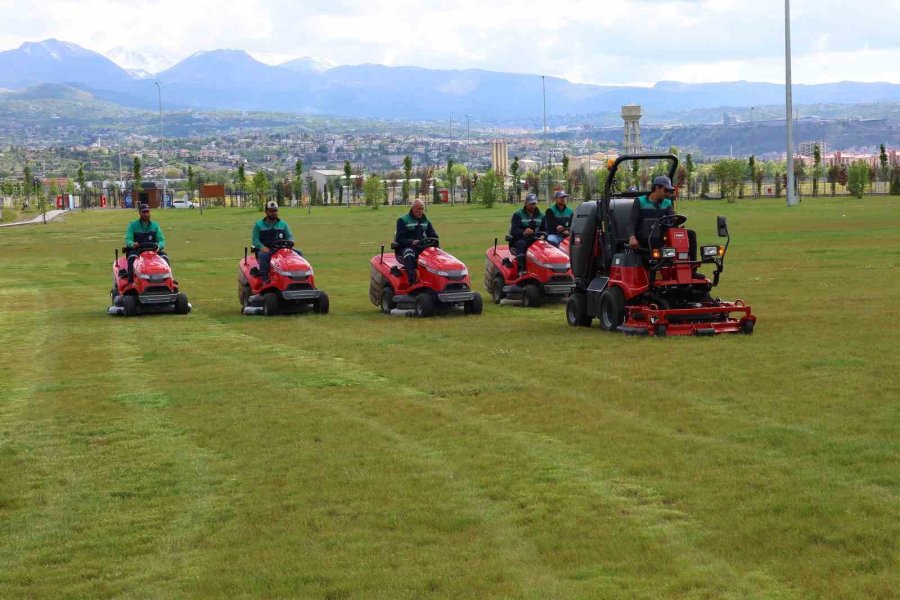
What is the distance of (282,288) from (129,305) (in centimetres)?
294

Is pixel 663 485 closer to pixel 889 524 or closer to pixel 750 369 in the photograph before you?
pixel 889 524

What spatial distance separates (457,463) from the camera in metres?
10.5

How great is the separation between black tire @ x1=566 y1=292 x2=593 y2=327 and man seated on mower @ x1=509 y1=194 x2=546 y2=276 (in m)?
4.56

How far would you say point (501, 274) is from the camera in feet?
85.0

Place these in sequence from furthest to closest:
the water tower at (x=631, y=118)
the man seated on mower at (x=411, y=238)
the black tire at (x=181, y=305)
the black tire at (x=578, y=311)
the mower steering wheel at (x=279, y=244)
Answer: the water tower at (x=631, y=118) < the black tire at (x=181, y=305) < the mower steering wheel at (x=279, y=244) < the man seated on mower at (x=411, y=238) < the black tire at (x=578, y=311)

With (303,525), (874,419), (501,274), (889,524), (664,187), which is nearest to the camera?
(889,524)

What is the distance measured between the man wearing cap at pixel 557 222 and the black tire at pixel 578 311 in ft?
18.7

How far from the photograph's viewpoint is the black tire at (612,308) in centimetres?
1916

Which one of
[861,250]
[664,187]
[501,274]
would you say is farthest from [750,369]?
[861,250]

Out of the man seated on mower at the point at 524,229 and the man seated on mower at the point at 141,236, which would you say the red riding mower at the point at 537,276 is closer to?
the man seated on mower at the point at 524,229

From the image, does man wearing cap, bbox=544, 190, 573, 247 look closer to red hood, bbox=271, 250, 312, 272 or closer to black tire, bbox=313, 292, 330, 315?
black tire, bbox=313, 292, 330, 315

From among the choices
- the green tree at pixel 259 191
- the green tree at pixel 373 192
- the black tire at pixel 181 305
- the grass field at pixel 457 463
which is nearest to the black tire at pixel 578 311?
the grass field at pixel 457 463

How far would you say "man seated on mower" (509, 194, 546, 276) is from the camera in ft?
83.9

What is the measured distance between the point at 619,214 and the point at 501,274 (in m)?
5.98
